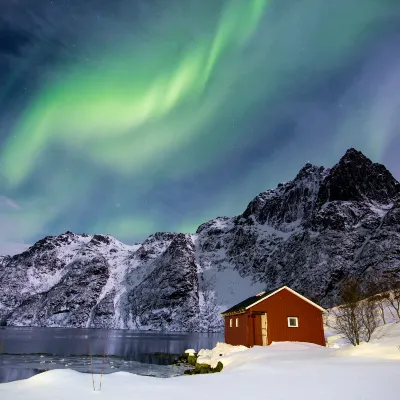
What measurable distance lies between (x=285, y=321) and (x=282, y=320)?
341mm

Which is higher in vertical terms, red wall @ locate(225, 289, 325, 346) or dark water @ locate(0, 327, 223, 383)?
red wall @ locate(225, 289, 325, 346)

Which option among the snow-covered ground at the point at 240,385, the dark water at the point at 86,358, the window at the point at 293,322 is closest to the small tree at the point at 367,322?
the window at the point at 293,322

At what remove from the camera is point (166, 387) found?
1323cm

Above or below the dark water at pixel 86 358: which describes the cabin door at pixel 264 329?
above

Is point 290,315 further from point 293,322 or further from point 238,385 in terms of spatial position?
point 238,385

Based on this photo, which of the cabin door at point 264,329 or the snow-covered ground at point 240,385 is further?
the cabin door at point 264,329

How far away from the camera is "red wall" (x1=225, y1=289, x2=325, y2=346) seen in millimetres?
38781

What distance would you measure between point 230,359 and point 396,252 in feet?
441

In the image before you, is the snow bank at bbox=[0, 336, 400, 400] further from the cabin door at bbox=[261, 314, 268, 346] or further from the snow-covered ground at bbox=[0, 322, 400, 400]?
the cabin door at bbox=[261, 314, 268, 346]

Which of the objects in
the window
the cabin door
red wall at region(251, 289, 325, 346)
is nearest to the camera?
the cabin door

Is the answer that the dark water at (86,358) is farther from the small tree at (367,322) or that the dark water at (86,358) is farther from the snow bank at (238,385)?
the small tree at (367,322)

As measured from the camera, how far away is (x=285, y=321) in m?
39.1

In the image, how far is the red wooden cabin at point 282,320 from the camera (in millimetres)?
38750

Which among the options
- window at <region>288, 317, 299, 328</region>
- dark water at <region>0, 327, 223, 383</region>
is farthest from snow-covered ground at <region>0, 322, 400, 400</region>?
window at <region>288, 317, 299, 328</region>
